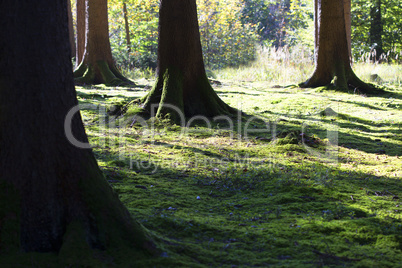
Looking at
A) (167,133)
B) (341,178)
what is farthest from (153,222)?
(167,133)

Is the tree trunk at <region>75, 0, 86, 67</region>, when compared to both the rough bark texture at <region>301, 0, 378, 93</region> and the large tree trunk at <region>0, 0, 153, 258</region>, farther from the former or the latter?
the large tree trunk at <region>0, 0, 153, 258</region>

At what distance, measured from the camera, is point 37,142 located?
262 centimetres

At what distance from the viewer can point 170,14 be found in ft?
25.9

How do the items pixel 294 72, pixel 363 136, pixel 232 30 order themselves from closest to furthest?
pixel 363 136
pixel 294 72
pixel 232 30

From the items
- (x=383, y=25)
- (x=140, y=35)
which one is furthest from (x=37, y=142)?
(x=383, y=25)

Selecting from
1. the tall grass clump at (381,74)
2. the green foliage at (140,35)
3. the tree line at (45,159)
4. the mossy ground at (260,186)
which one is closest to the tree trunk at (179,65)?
the mossy ground at (260,186)

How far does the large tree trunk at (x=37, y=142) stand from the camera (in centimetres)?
Answer: 257

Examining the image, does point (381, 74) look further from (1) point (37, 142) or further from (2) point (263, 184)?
(1) point (37, 142)

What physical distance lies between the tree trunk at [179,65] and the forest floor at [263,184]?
1.57 ft

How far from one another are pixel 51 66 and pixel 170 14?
18.3 feet

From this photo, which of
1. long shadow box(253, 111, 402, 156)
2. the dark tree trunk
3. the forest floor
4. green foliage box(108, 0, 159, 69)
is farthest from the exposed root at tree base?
the dark tree trunk

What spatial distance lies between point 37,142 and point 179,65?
5.57 meters

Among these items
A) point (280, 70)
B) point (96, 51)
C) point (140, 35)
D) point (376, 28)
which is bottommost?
point (280, 70)

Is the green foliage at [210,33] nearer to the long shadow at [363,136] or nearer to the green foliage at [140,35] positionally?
the green foliage at [140,35]
